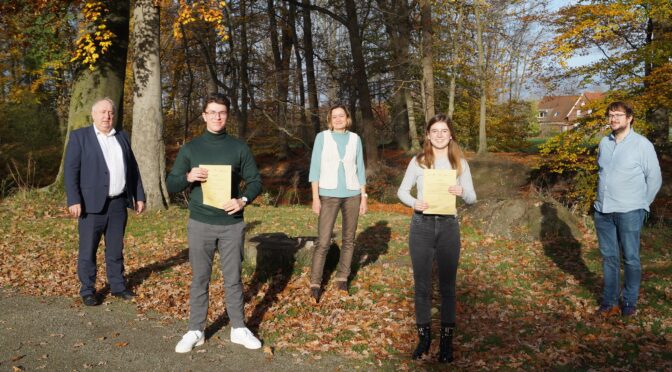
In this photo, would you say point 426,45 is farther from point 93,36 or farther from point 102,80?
point 93,36

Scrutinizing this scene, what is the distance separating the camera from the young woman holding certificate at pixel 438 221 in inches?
173

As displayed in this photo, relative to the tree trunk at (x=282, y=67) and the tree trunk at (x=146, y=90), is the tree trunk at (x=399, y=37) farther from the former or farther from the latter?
the tree trunk at (x=146, y=90)

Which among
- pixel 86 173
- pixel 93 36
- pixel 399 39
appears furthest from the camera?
pixel 399 39

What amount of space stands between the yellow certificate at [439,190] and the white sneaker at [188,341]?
2391 mm

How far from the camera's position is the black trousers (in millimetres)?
5965

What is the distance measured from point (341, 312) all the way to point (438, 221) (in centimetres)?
209

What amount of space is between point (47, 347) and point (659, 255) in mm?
9185

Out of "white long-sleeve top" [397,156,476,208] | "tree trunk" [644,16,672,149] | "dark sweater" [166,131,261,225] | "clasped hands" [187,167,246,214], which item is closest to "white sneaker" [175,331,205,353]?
"dark sweater" [166,131,261,225]

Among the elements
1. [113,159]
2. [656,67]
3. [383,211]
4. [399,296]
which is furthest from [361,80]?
[113,159]

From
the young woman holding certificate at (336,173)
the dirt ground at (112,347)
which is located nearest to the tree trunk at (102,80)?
the dirt ground at (112,347)

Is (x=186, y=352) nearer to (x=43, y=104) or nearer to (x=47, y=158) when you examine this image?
(x=47, y=158)

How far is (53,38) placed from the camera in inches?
722

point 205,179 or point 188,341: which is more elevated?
point 205,179

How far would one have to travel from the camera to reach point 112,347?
4914 mm
